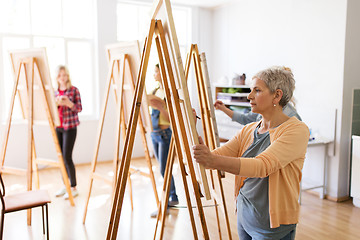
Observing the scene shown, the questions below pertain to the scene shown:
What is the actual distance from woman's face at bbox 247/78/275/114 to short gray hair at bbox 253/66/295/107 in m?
0.02

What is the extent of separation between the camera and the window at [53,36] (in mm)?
5277

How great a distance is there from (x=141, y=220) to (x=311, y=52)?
294cm

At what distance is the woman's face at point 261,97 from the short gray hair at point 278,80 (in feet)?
0.06

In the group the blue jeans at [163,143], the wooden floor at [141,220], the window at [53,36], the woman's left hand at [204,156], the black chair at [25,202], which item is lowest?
the wooden floor at [141,220]

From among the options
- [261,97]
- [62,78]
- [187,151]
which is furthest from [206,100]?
[62,78]

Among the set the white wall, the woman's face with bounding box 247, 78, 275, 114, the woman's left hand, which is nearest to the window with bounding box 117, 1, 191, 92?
the white wall

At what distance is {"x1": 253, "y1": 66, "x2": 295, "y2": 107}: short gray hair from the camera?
4.99ft

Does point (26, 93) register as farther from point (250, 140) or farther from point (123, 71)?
point (250, 140)

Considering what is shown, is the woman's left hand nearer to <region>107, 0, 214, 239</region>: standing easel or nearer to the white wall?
<region>107, 0, 214, 239</region>: standing easel

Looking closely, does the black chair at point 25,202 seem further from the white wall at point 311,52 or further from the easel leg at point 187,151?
the white wall at point 311,52

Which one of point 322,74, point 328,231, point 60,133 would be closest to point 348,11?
point 322,74

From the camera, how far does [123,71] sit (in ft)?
10.0

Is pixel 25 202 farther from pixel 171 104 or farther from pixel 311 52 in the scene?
pixel 311 52

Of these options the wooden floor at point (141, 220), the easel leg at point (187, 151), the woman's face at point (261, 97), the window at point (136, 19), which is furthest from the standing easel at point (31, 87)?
the window at point (136, 19)
